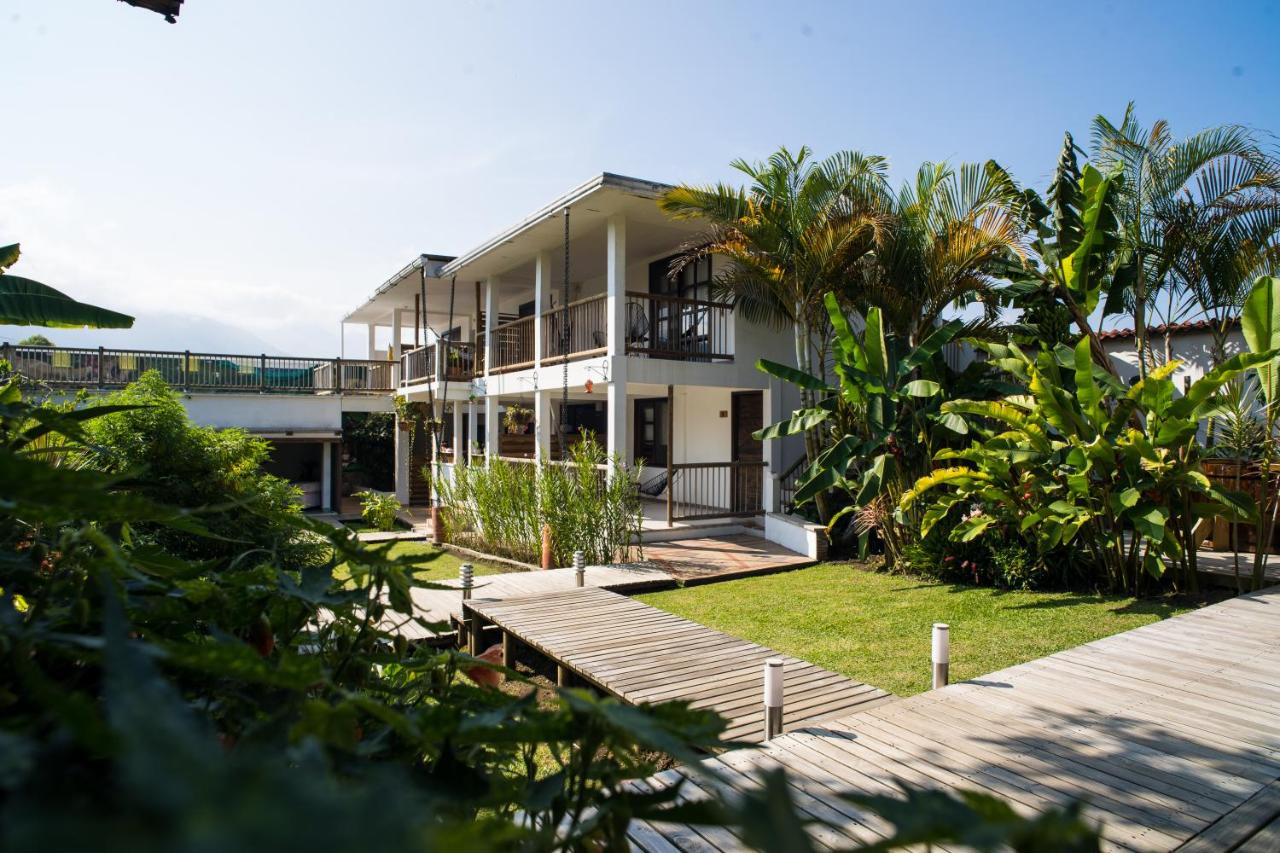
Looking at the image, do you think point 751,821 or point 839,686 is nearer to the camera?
point 751,821

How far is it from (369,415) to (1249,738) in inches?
1068

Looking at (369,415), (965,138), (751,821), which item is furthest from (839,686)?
(369,415)

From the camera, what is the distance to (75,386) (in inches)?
750

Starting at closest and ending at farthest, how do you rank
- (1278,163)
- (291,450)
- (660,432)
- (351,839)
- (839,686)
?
1. (351,839)
2. (839,686)
3. (1278,163)
4. (660,432)
5. (291,450)

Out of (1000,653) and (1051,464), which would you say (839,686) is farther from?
(1051,464)

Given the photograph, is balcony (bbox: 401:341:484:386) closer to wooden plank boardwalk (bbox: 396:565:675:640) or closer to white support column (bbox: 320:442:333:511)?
white support column (bbox: 320:442:333:511)

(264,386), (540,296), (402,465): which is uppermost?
(540,296)

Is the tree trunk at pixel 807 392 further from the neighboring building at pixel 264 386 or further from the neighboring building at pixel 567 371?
the neighboring building at pixel 264 386

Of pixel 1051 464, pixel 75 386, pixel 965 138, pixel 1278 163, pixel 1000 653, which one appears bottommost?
pixel 1000 653

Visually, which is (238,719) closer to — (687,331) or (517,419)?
(687,331)

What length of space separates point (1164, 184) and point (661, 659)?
1031 cm

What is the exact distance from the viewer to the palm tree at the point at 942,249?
36.1 feet

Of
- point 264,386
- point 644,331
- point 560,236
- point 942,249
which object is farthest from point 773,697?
point 264,386

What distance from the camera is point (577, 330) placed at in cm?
1496
